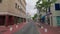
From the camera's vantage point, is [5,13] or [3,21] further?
[3,21]

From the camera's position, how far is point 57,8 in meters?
41.6

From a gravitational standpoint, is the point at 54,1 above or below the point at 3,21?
above

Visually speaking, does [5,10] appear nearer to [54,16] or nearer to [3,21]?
[3,21]

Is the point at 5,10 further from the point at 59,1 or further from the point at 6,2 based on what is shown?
the point at 59,1

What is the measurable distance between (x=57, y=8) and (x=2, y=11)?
15.9m

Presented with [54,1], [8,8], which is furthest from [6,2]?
[54,1]

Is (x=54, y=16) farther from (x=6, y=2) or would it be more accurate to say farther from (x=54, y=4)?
(x=6, y=2)

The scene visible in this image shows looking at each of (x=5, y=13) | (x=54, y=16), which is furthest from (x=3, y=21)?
(x=54, y=16)

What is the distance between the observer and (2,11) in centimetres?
3959

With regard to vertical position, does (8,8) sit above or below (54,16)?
above

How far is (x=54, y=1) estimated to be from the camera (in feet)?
135

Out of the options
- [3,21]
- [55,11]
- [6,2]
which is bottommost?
[3,21]

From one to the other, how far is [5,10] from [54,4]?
1455cm

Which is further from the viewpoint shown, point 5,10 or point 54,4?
point 54,4
